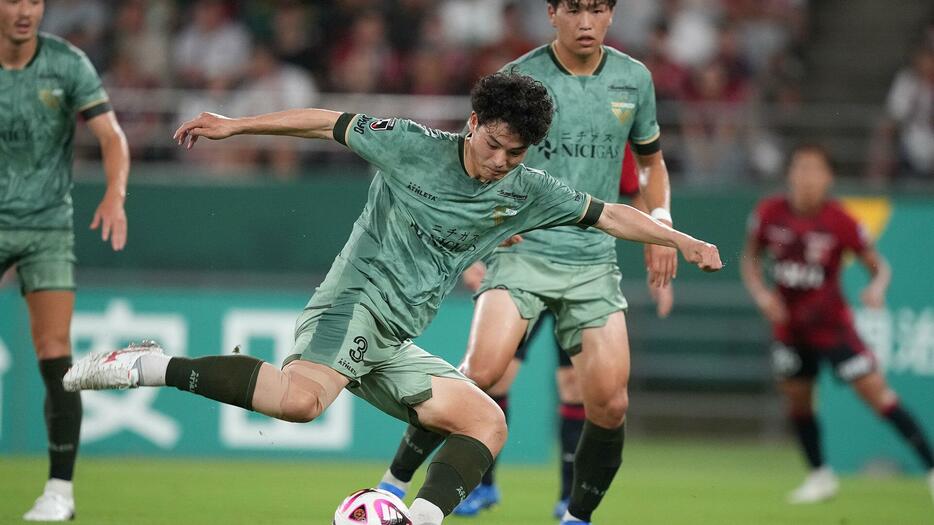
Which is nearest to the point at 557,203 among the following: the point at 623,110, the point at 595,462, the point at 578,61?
the point at 623,110

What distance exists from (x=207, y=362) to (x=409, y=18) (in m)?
9.21

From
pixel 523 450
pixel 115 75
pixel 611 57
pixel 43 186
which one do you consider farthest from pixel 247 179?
pixel 611 57

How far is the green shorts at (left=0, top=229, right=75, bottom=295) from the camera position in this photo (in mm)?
7086

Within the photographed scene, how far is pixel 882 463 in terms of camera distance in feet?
38.6

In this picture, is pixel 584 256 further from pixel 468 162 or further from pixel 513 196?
pixel 468 162

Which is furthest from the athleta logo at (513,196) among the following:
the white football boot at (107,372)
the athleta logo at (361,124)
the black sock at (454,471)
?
the white football boot at (107,372)

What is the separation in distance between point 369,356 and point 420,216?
0.61m

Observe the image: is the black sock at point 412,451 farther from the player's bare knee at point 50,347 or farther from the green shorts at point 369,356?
the player's bare knee at point 50,347

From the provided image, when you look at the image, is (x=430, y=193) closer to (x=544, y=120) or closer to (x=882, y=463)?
(x=544, y=120)

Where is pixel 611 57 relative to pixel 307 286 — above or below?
above

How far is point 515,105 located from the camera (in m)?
5.42

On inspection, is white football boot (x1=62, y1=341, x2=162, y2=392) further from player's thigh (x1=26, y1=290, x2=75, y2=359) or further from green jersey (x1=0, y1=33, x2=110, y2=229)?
green jersey (x1=0, y1=33, x2=110, y2=229)

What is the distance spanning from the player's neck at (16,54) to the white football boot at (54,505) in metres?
2.10

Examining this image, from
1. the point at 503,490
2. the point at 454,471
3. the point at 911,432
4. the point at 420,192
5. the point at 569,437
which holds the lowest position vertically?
the point at 503,490
